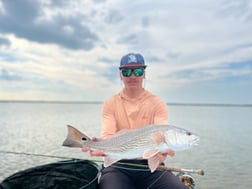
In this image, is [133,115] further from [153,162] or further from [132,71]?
[153,162]

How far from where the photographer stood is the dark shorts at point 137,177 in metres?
3.28

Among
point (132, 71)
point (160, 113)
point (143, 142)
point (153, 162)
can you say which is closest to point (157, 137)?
point (143, 142)

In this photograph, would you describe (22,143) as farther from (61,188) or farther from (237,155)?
(61,188)

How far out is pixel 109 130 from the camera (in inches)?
141

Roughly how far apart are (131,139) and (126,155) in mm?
189

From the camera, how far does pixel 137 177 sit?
3438mm

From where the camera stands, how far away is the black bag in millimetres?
3436

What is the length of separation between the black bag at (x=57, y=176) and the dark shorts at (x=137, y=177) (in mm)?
171

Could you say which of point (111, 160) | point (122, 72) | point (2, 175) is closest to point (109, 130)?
point (111, 160)

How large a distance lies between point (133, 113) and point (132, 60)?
691 millimetres

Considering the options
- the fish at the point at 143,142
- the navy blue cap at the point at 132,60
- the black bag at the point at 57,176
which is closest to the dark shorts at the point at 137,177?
the black bag at the point at 57,176

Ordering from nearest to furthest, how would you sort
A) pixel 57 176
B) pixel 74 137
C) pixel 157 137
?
pixel 157 137 → pixel 74 137 → pixel 57 176

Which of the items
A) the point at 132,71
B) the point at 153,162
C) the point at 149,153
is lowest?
the point at 153,162

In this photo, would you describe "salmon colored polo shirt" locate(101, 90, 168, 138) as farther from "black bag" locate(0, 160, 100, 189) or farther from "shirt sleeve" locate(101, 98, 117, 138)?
"black bag" locate(0, 160, 100, 189)
